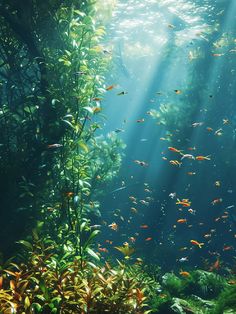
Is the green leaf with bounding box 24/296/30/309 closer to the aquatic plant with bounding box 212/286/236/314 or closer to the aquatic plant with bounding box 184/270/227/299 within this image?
the aquatic plant with bounding box 212/286/236/314

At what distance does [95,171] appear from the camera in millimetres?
12680

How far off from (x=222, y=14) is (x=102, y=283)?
815 inches

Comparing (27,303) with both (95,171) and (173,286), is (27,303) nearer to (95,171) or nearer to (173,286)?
(173,286)

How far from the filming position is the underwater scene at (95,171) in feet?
17.3

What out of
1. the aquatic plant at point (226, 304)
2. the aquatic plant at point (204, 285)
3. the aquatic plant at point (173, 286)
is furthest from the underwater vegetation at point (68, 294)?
the aquatic plant at point (204, 285)

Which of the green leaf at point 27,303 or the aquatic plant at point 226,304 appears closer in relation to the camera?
the green leaf at point 27,303

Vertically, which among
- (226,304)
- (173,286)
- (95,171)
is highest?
(95,171)

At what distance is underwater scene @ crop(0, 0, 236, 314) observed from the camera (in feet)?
17.3

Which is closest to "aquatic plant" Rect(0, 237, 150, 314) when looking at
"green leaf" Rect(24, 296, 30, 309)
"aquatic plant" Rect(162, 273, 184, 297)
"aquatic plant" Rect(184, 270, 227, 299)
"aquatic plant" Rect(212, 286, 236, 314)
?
"green leaf" Rect(24, 296, 30, 309)

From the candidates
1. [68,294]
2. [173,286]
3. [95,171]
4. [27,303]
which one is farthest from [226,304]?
[95,171]

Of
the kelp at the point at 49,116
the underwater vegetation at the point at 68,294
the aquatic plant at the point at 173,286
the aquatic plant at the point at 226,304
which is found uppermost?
the kelp at the point at 49,116

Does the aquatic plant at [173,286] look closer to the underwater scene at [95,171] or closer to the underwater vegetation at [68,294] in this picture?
the underwater scene at [95,171]

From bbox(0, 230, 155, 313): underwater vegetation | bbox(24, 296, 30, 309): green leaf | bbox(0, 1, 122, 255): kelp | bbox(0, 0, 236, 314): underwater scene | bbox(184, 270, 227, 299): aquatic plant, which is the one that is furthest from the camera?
bbox(184, 270, 227, 299): aquatic plant

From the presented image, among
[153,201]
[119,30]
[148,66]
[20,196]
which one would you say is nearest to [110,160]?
[153,201]
